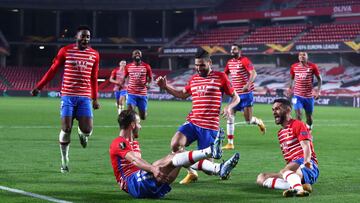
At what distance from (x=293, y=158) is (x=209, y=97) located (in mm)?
1858

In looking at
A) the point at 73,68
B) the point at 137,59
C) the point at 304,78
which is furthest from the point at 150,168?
the point at 137,59

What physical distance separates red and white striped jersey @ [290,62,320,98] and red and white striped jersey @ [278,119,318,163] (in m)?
11.4

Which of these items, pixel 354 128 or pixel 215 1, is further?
pixel 215 1

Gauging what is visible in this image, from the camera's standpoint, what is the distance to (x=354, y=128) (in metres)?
28.0

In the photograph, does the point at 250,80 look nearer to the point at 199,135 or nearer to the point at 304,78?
the point at 304,78

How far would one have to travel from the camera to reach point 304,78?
883 inches

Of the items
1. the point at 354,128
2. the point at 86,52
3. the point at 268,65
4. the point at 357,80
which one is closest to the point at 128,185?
the point at 86,52

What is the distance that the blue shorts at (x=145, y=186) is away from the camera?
973 centimetres

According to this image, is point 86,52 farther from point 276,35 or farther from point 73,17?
point 73,17

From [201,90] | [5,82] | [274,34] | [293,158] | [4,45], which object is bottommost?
[5,82]

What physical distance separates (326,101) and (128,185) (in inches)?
1763

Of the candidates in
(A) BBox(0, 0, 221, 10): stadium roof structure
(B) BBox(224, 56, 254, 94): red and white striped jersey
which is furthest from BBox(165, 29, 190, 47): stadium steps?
(B) BBox(224, 56, 254, 94): red and white striped jersey

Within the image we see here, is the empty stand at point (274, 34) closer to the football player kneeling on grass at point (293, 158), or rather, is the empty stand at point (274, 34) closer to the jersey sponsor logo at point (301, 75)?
the jersey sponsor logo at point (301, 75)

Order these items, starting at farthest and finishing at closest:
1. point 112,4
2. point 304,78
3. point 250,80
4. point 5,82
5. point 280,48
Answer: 1. point 112,4
2. point 5,82
3. point 280,48
4. point 304,78
5. point 250,80
